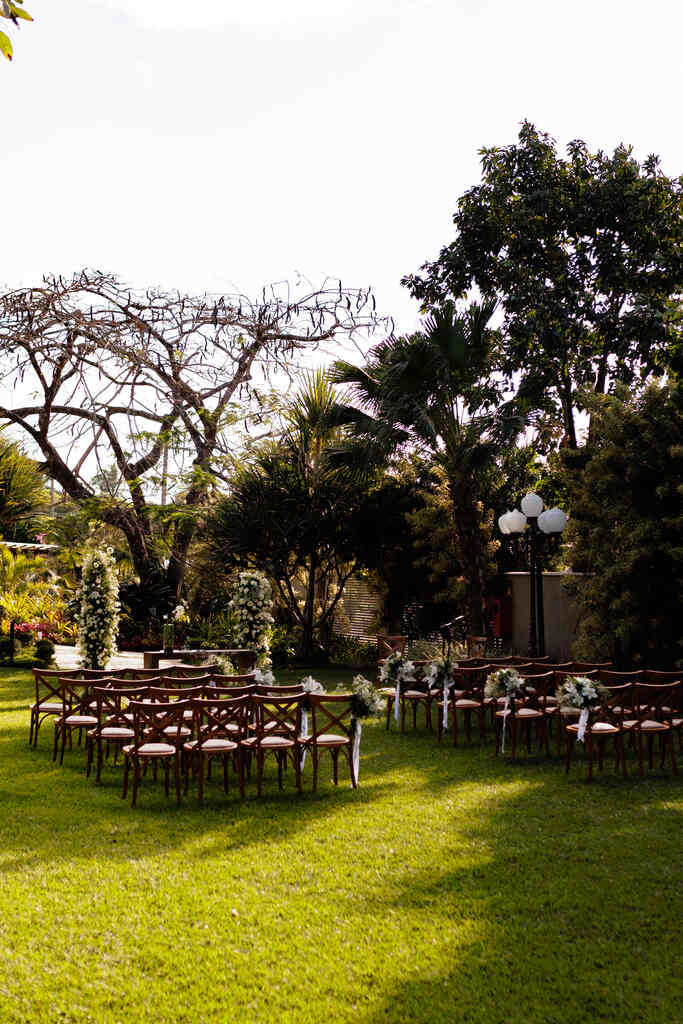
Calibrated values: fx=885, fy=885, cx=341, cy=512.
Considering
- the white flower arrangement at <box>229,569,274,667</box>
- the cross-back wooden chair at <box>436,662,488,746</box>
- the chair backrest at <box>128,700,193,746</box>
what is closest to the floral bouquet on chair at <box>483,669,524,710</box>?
the cross-back wooden chair at <box>436,662,488,746</box>

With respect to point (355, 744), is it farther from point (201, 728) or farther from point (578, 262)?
point (578, 262)

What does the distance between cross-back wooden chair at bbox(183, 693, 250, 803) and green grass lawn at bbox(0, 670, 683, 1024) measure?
31cm

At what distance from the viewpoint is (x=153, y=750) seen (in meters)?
8.30

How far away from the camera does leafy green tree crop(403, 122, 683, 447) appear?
68.3ft

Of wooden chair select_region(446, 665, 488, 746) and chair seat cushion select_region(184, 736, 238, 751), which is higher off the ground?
wooden chair select_region(446, 665, 488, 746)

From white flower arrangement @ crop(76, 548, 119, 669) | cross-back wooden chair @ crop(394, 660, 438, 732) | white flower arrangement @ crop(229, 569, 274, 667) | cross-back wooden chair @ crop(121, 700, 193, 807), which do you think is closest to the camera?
cross-back wooden chair @ crop(121, 700, 193, 807)

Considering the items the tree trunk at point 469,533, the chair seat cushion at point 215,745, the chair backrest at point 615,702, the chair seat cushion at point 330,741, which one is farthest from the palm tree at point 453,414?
the chair seat cushion at point 215,745

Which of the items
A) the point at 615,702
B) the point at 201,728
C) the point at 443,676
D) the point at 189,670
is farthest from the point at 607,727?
the point at 189,670

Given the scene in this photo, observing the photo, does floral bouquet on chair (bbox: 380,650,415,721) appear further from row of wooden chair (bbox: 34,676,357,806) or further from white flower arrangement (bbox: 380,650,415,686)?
row of wooden chair (bbox: 34,676,357,806)

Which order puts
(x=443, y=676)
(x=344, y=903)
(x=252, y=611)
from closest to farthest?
(x=344, y=903) < (x=443, y=676) < (x=252, y=611)

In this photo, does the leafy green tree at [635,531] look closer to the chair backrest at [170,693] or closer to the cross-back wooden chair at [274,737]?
the cross-back wooden chair at [274,737]

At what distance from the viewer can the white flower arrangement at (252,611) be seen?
15383mm

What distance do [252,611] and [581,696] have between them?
24.3 feet

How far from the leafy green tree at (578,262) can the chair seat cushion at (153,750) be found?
1413 centimetres
